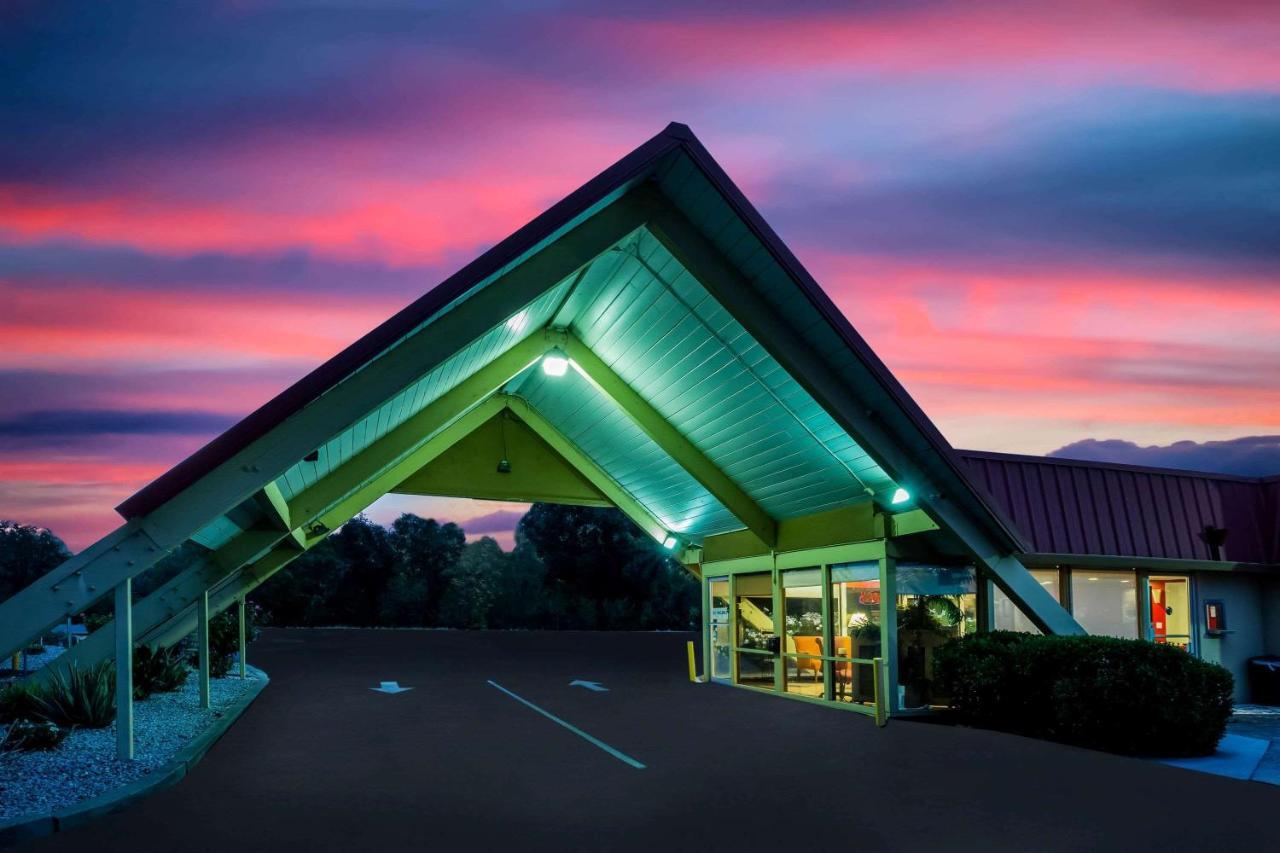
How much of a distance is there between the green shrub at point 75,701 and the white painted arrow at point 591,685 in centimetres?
996

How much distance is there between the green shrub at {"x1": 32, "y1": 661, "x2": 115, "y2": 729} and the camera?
484 inches

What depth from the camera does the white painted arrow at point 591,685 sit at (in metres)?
21.0

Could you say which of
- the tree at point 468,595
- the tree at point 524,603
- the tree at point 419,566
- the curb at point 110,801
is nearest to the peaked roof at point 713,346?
the curb at point 110,801

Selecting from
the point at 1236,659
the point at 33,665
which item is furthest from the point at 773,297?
the point at 33,665

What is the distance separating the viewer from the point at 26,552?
279ft

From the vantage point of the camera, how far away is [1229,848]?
24.9 ft

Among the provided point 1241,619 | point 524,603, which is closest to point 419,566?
point 524,603

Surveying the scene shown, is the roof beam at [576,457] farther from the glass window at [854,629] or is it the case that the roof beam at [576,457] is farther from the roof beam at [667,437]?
the glass window at [854,629]

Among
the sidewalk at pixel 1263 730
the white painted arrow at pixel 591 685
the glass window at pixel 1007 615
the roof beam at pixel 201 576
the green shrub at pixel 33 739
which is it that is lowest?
the white painted arrow at pixel 591 685

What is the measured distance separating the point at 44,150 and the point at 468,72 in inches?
222

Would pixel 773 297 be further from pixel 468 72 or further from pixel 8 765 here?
pixel 8 765

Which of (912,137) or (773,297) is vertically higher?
(912,137)

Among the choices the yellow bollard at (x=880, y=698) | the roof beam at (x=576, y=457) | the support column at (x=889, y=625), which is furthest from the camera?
the roof beam at (x=576, y=457)

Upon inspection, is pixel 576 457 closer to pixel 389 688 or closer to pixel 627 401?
pixel 627 401
